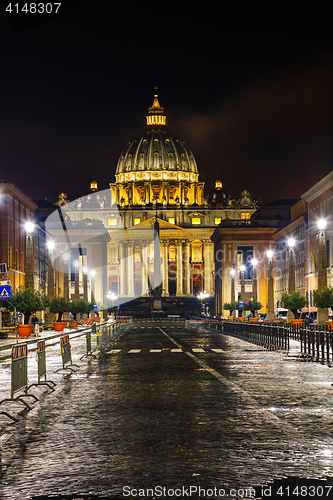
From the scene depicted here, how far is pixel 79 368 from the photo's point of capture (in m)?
22.1

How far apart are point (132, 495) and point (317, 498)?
163 cm

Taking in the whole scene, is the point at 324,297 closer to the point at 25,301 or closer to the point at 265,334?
the point at 265,334

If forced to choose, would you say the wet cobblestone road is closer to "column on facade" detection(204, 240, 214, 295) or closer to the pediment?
the pediment

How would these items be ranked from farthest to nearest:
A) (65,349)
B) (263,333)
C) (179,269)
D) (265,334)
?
1. (179,269)
2. (263,333)
3. (265,334)
4. (65,349)

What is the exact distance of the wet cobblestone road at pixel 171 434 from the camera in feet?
23.8

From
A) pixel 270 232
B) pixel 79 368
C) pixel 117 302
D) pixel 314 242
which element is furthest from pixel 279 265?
pixel 79 368

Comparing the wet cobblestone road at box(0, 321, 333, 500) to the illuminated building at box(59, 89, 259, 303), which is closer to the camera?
the wet cobblestone road at box(0, 321, 333, 500)

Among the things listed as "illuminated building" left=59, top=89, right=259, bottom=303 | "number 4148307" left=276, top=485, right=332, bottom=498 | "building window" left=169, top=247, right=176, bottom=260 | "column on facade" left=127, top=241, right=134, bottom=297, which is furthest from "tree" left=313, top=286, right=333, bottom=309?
"building window" left=169, top=247, right=176, bottom=260

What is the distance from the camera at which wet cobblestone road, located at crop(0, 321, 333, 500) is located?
7246mm

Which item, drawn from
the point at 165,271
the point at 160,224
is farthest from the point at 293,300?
the point at 165,271

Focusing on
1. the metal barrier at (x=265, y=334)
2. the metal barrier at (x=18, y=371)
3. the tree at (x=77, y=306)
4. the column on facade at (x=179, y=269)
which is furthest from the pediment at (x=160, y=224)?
the metal barrier at (x=18, y=371)

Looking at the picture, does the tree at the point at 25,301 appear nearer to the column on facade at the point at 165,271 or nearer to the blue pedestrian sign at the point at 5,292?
the blue pedestrian sign at the point at 5,292

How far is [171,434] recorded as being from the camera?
9.79 meters

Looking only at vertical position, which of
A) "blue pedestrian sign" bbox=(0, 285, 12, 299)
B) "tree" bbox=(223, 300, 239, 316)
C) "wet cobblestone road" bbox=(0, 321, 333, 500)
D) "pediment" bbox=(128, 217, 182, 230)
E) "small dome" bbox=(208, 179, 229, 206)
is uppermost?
"small dome" bbox=(208, 179, 229, 206)
